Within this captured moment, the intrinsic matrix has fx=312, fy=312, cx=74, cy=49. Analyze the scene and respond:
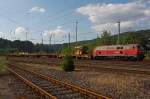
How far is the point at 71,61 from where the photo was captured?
31578 millimetres

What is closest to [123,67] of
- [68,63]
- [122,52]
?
[68,63]

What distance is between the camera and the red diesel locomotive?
50.5 m

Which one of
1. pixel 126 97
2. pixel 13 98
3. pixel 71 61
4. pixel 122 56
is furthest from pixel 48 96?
pixel 122 56

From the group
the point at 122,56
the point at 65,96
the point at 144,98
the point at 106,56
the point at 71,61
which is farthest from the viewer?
the point at 106,56

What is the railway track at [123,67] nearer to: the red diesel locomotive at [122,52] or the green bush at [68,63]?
the green bush at [68,63]

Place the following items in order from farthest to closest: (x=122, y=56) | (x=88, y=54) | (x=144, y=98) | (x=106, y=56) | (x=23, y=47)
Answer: (x=23, y=47) → (x=88, y=54) → (x=106, y=56) → (x=122, y=56) → (x=144, y=98)

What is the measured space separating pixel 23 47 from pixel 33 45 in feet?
29.8

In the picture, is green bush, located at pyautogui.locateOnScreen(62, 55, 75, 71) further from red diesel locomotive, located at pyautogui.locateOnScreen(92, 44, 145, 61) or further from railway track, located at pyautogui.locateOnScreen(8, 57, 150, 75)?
red diesel locomotive, located at pyautogui.locateOnScreen(92, 44, 145, 61)

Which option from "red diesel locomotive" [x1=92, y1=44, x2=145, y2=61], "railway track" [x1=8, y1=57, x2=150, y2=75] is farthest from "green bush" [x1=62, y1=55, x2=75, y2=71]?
"red diesel locomotive" [x1=92, y1=44, x2=145, y2=61]

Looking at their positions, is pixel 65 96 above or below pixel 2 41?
below

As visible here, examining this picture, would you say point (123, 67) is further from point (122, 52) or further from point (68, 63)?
point (122, 52)

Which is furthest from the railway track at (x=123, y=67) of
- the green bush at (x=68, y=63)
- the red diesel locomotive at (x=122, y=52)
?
the red diesel locomotive at (x=122, y=52)

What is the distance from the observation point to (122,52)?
52.9m

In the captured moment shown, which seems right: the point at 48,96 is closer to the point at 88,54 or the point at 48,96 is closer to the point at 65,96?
the point at 65,96
